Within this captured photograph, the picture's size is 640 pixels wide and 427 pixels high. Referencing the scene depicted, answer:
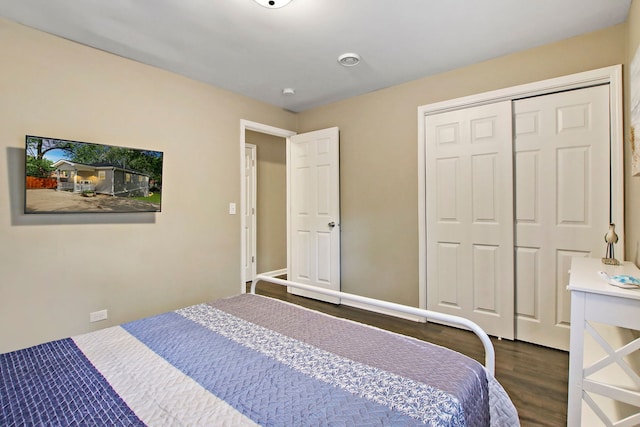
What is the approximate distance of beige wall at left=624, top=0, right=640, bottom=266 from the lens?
5.83ft

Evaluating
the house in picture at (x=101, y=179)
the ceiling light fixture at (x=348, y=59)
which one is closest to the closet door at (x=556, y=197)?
the ceiling light fixture at (x=348, y=59)

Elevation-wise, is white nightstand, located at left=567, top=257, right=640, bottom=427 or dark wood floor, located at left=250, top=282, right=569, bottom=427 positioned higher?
white nightstand, located at left=567, top=257, right=640, bottom=427

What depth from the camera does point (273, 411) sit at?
91 centimetres

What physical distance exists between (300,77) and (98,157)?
188cm

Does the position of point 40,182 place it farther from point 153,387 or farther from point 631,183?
point 631,183

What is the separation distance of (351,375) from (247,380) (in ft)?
1.24

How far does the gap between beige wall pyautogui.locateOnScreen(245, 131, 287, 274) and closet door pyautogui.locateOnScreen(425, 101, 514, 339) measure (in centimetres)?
277

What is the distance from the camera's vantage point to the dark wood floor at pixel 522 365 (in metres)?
1.70

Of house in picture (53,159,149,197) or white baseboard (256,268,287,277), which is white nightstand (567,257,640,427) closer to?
house in picture (53,159,149,197)

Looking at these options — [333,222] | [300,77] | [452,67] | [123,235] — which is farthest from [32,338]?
[452,67]

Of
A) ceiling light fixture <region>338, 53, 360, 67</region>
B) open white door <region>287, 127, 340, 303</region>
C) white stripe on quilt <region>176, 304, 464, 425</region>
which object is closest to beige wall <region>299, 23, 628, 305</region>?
open white door <region>287, 127, 340, 303</region>

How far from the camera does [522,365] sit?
7.12 ft

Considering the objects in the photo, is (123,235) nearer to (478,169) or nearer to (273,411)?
(273,411)

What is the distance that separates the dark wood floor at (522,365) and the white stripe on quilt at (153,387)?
1.66 metres
